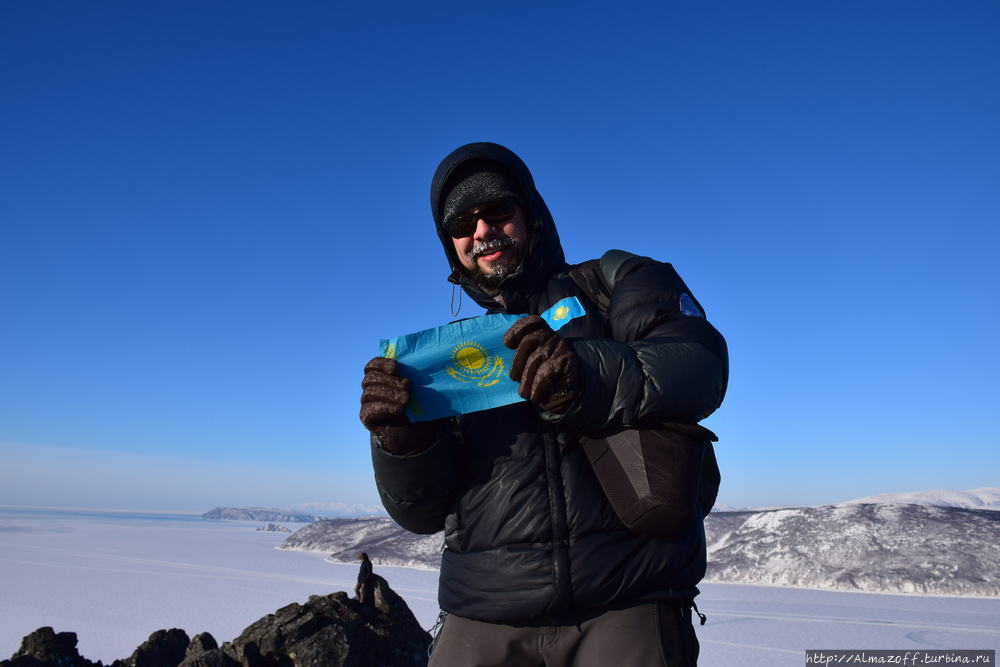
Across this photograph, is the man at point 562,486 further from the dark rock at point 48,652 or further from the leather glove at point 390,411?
the dark rock at point 48,652

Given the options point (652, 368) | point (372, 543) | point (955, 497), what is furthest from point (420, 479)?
point (955, 497)

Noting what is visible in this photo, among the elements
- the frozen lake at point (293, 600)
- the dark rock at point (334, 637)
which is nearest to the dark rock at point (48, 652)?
the dark rock at point (334, 637)

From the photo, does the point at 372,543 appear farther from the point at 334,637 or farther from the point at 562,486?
the point at 562,486

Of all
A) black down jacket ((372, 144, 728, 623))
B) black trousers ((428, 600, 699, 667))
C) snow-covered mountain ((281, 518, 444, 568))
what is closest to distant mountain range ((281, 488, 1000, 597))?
snow-covered mountain ((281, 518, 444, 568))

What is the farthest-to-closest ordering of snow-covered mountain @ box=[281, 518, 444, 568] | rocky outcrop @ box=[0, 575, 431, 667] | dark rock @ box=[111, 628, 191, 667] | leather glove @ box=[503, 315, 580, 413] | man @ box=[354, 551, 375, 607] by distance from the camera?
snow-covered mountain @ box=[281, 518, 444, 568], man @ box=[354, 551, 375, 607], dark rock @ box=[111, 628, 191, 667], rocky outcrop @ box=[0, 575, 431, 667], leather glove @ box=[503, 315, 580, 413]

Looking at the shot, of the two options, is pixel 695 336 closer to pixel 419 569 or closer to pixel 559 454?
pixel 559 454

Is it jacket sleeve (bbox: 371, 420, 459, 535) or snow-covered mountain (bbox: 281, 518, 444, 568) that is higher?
jacket sleeve (bbox: 371, 420, 459, 535)

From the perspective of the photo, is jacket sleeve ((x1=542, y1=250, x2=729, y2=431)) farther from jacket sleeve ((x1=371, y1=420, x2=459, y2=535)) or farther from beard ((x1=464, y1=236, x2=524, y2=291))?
beard ((x1=464, y1=236, x2=524, y2=291))
